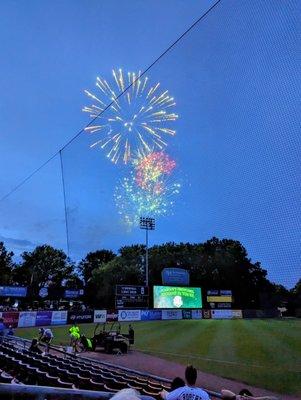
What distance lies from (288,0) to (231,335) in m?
25.0

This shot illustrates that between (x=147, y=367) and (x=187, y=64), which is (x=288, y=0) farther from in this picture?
(x=147, y=367)

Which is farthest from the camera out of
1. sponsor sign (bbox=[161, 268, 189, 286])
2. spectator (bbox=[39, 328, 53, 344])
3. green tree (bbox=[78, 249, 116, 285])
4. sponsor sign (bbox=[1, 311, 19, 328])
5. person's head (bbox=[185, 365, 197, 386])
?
green tree (bbox=[78, 249, 116, 285])

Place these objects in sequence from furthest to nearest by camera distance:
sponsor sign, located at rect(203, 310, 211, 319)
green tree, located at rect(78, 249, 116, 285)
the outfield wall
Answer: green tree, located at rect(78, 249, 116, 285)
sponsor sign, located at rect(203, 310, 211, 319)
the outfield wall

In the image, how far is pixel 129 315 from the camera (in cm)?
4319

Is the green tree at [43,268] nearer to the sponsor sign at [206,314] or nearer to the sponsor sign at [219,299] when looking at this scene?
the sponsor sign at [219,299]

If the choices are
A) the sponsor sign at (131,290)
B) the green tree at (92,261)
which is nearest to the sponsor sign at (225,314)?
the sponsor sign at (131,290)

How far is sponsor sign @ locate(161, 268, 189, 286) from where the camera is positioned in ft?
177

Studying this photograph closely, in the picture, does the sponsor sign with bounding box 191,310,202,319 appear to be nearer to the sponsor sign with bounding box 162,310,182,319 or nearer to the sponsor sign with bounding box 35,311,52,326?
the sponsor sign with bounding box 162,310,182,319

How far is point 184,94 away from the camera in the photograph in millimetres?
17312

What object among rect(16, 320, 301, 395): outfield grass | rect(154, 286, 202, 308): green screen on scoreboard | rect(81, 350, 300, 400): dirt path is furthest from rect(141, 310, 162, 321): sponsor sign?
rect(81, 350, 300, 400): dirt path

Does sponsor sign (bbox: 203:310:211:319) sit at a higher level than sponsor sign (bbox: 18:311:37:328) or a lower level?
higher

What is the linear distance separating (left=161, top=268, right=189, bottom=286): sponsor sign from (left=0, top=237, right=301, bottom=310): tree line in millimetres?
17953

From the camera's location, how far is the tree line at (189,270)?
7369cm

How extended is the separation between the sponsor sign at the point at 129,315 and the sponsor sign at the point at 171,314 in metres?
5.04
